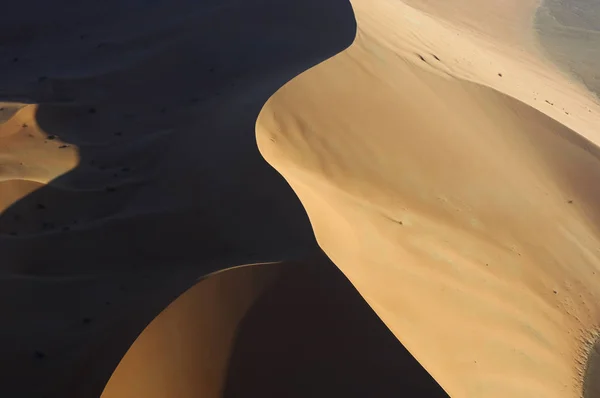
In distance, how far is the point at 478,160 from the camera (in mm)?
6281

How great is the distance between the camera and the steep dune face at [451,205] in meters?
3.82

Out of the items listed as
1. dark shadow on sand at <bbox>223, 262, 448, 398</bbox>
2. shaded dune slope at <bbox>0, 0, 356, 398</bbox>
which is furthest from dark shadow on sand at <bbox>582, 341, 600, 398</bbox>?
shaded dune slope at <bbox>0, 0, 356, 398</bbox>

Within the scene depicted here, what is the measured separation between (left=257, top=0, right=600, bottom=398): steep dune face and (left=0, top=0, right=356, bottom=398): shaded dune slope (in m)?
0.38

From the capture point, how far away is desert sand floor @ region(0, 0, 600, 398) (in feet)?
10.3

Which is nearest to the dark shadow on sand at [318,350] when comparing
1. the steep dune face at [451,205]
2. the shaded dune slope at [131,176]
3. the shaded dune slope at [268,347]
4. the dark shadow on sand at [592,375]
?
the shaded dune slope at [268,347]

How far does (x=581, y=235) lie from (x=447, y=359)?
11.2 feet

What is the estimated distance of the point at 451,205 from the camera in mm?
5492

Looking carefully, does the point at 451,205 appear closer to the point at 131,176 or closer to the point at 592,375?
the point at 592,375

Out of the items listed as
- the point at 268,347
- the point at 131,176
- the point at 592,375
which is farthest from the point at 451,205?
the point at 268,347

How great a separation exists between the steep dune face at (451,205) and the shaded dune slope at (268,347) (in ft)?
0.64

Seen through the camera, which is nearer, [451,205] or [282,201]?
[282,201]

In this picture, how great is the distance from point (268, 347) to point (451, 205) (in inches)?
119

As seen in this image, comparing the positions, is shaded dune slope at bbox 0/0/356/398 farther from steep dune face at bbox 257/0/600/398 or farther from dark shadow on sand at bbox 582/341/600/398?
dark shadow on sand at bbox 582/341/600/398

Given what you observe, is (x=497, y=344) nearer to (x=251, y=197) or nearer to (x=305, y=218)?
(x=305, y=218)
